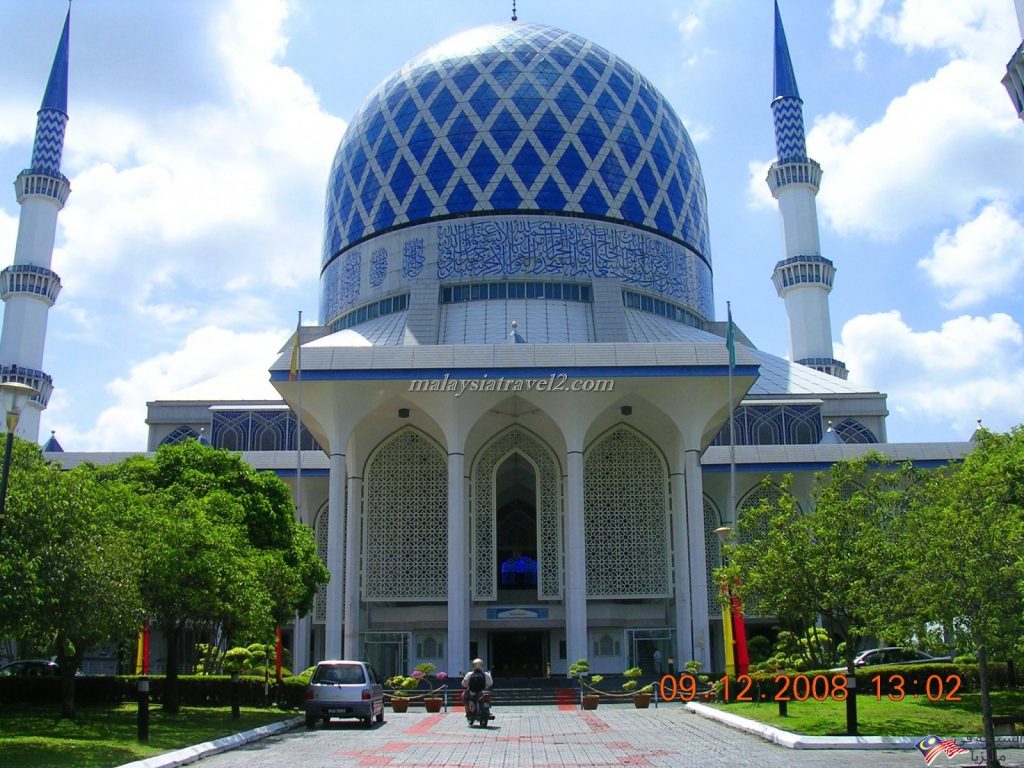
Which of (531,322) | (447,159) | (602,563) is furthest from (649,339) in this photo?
(447,159)

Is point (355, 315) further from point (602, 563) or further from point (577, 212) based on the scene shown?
point (602, 563)

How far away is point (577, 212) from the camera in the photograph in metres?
33.0

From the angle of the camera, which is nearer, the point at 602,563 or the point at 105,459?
the point at 602,563

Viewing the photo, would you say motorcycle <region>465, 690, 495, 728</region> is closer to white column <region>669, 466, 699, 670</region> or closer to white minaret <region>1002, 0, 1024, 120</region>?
white column <region>669, 466, 699, 670</region>

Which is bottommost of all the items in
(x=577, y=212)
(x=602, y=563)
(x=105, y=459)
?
(x=602, y=563)

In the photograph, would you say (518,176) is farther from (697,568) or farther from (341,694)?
(341,694)

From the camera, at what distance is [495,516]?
26.5 m

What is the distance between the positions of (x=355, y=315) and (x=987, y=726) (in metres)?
27.5

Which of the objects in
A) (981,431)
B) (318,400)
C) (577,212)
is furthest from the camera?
(577,212)

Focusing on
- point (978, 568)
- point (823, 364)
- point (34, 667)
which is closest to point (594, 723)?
point (978, 568)

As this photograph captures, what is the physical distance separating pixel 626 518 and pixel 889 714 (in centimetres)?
1341

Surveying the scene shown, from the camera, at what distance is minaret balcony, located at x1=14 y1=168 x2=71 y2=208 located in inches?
1540

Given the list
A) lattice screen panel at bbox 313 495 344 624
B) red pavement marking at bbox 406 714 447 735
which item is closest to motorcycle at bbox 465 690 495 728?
red pavement marking at bbox 406 714 447 735

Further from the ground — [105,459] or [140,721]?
[105,459]
